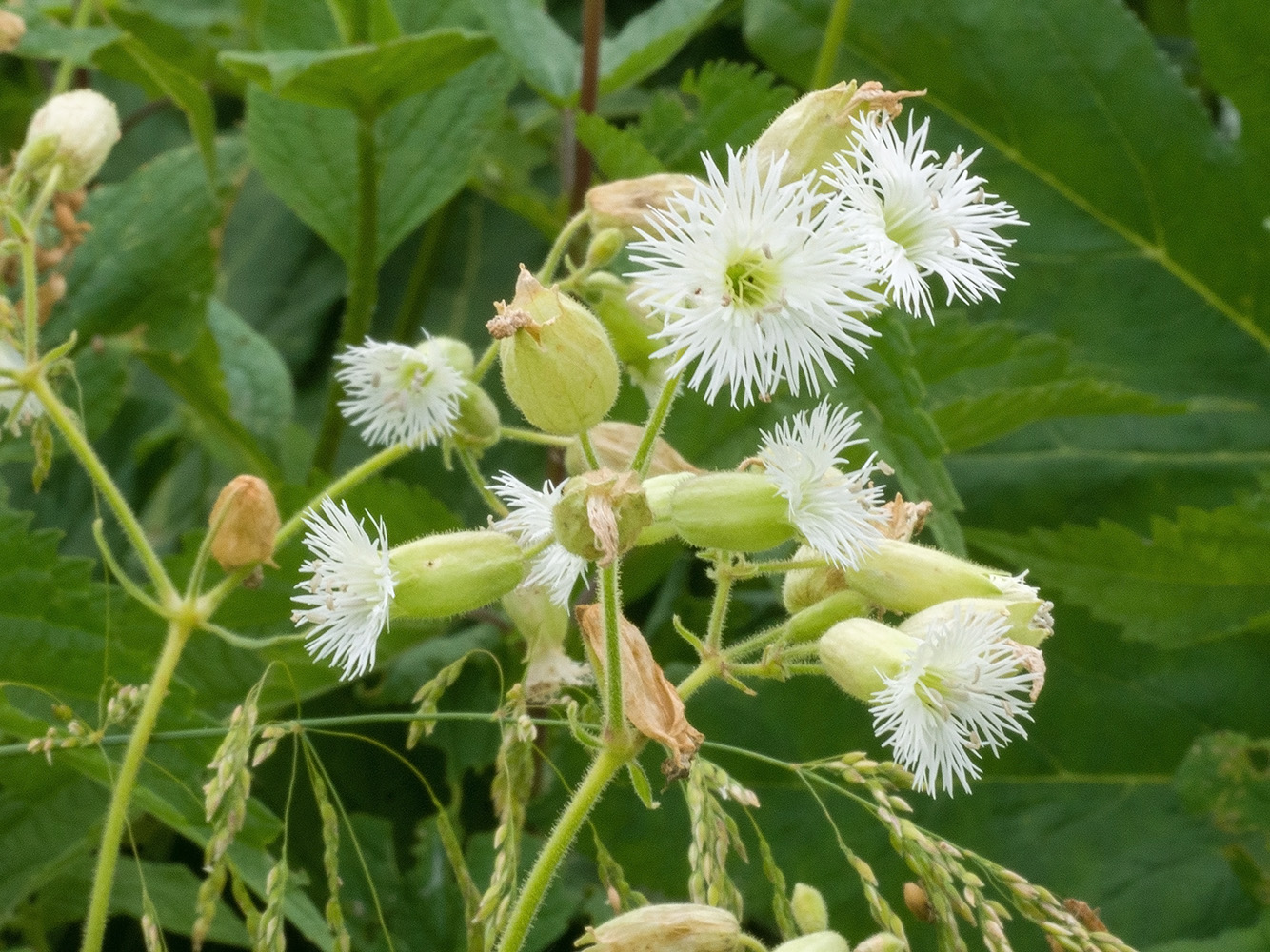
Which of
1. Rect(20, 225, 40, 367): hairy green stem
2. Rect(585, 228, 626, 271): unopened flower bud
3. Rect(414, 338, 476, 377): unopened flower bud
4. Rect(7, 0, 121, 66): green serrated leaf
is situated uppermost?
Rect(7, 0, 121, 66): green serrated leaf

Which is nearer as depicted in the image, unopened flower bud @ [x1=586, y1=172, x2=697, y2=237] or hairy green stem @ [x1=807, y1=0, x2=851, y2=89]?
unopened flower bud @ [x1=586, y1=172, x2=697, y2=237]

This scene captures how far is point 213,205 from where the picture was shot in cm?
90

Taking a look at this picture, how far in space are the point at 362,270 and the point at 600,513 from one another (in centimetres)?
52

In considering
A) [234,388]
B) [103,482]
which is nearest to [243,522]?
[103,482]

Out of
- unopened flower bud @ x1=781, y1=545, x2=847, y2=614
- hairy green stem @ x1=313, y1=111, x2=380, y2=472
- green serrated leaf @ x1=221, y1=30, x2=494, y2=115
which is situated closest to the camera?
unopened flower bud @ x1=781, y1=545, x2=847, y2=614

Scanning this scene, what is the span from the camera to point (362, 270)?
0.83m

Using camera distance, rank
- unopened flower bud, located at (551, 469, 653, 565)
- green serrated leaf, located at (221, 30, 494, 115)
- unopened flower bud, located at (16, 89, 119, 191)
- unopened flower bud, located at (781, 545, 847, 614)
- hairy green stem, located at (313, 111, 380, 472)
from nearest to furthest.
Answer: unopened flower bud, located at (551, 469, 653, 565), unopened flower bud, located at (781, 545, 847, 614), unopened flower bud, located at (16, 89, 119, 191), green serrated leaf, located at (221, 30, 494, 115), hairy green stem, located at (313, 111, 380, 472)

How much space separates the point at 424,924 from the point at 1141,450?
0.61m

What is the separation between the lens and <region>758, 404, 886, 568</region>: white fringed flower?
1.32ft

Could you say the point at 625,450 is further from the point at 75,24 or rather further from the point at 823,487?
the point at 75,24

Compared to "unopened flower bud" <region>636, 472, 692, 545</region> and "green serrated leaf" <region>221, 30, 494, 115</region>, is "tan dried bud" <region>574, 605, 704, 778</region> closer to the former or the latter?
"unopened flower bud" <region>636, 472, 692, 545</region>

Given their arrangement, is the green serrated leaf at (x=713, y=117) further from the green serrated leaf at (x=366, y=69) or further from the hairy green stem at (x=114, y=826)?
the hairy green stem at (x=114, y=826)

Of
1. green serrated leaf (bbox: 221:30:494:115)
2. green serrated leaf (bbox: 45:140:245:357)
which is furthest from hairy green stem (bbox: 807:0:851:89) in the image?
green serrated leaf (bbox: 45:140:245:357)

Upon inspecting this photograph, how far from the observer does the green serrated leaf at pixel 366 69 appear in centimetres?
71
